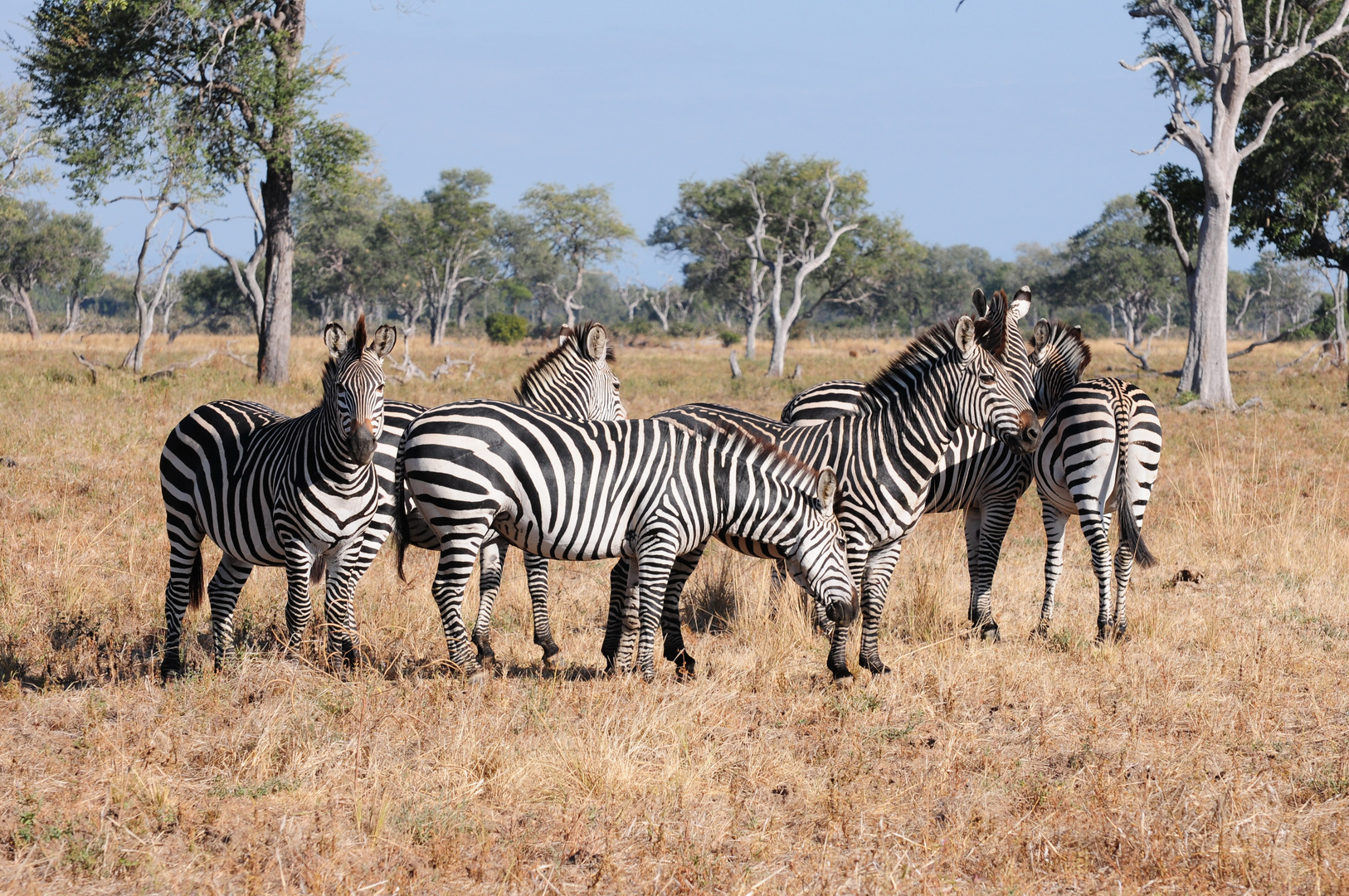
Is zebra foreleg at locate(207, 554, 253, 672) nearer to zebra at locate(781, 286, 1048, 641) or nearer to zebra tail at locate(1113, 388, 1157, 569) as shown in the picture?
zebra at locate(781, 286, 1048, 641)

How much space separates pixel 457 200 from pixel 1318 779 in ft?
174

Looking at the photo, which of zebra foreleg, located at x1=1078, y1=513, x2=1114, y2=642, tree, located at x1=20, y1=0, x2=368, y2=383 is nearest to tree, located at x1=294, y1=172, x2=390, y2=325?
tree, located at x1=20, y1=0, x2=368, y2=383

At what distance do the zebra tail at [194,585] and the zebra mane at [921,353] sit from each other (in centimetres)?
442

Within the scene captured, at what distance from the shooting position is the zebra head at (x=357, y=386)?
18.1 ft

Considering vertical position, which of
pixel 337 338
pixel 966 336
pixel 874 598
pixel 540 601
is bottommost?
pixel 540 601

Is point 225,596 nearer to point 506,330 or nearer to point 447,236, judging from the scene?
point 506,330

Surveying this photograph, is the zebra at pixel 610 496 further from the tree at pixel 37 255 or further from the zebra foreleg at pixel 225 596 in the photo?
the tree at pixel 37 255

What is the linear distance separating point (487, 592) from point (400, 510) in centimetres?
93

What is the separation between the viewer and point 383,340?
588 centimetres

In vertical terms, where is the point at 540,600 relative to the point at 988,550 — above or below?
below

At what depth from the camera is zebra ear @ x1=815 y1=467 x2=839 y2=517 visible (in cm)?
606

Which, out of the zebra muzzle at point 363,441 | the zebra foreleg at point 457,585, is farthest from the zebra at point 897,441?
the zebra muzzle at point 363,441

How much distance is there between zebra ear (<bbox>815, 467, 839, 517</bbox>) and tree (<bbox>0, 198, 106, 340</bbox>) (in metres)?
49.3

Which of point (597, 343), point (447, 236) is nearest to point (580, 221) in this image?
point (447, 236)
